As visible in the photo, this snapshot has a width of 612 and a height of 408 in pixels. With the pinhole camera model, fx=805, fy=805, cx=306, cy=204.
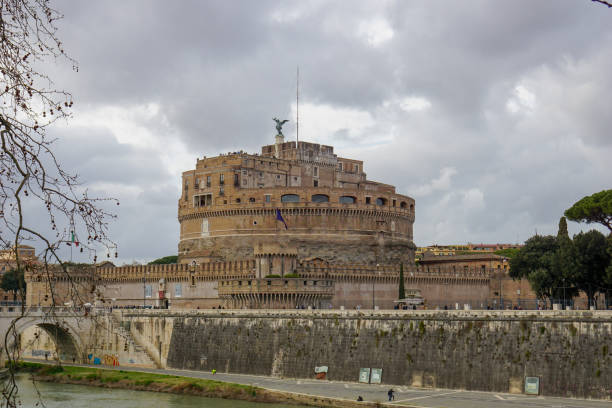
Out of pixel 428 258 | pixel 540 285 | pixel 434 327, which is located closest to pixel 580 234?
pixel 540 285

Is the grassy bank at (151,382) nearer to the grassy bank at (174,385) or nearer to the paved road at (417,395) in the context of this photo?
the grassy bank at (174,385)

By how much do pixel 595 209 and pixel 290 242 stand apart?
84.9 ft

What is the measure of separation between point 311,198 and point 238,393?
33476 millimetres

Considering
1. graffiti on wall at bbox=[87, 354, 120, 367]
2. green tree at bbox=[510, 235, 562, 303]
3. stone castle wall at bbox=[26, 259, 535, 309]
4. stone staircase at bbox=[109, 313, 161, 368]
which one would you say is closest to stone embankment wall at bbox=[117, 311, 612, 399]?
stone staircase at bbox=[109, 313, 161, 368]

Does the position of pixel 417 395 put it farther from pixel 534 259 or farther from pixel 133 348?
pixel 534 259

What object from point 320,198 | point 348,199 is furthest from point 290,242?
point 348,199

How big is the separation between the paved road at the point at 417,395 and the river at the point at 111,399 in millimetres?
2772

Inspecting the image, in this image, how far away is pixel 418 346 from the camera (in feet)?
140

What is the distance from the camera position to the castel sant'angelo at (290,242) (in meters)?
63.5

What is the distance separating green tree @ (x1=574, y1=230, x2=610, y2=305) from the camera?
5106 cm

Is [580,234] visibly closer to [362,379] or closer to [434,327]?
[434,327]

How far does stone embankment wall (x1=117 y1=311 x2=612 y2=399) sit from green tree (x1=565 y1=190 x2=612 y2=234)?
22.7m

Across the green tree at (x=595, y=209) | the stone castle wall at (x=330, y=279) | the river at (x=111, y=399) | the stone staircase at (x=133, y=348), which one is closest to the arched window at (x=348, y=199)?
the stone castle wall at (x=330, y=279)

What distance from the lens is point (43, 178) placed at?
8.39m
